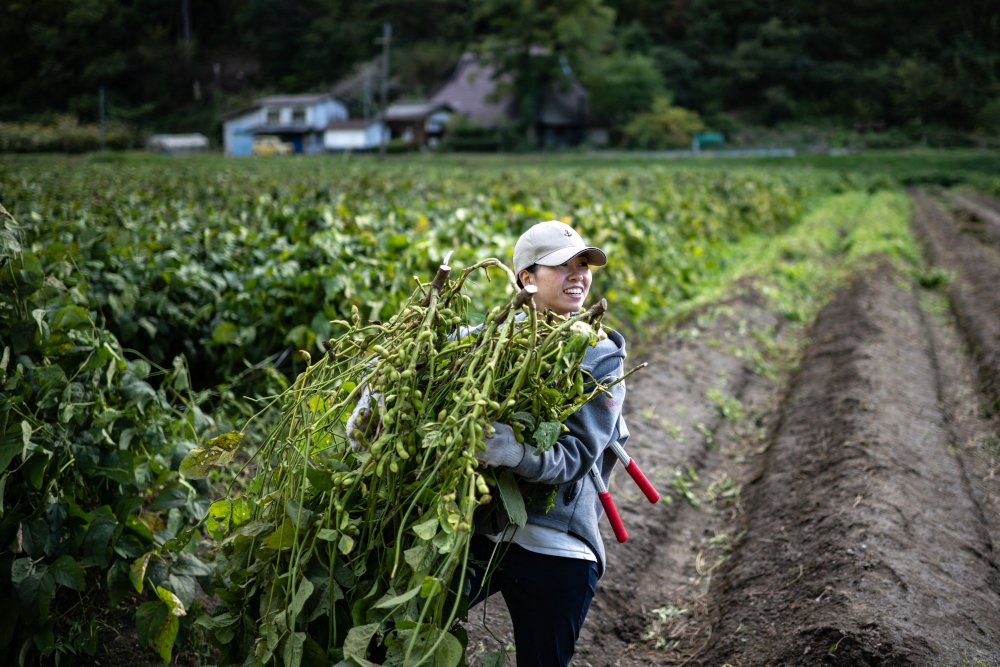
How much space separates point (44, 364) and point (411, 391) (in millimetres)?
1756

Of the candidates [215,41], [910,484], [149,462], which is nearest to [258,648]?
[149,462]

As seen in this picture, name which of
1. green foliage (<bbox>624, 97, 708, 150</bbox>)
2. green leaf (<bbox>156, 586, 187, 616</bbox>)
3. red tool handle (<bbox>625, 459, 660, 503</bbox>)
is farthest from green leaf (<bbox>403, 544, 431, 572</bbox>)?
green foliage (<bbox>624, 97, 708, 150</bbox>)

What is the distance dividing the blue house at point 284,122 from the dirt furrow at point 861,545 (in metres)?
62.9

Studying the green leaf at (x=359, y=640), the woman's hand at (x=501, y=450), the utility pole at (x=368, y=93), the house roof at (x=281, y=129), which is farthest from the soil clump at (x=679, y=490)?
the house roof at (x=281, y=129)

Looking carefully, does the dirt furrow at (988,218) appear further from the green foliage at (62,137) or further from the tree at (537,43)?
the tree at (537,43)

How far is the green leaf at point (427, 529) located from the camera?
67.5 inches

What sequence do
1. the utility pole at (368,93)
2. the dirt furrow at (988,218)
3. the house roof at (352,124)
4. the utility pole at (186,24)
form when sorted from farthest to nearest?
the utility pole at (186,24)
the utility pole at (368,93)
the house roof at (352,124)
the dirt furrow at (988,218)

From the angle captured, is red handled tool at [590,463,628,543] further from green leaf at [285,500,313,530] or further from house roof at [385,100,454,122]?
house roof at [385,100,454,122]

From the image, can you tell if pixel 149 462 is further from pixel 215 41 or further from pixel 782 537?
pixel 215 41

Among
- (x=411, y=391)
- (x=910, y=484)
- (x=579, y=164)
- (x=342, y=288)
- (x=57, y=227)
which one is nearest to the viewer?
(x=411, y=391)

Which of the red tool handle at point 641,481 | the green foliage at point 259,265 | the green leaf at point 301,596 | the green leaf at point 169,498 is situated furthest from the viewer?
the green foliage at point 259,265

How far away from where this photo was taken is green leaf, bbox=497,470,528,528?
1.91 metres

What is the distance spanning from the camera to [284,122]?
219 ft

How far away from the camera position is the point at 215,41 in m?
78.2
